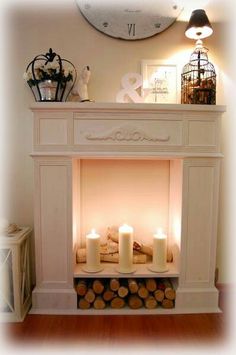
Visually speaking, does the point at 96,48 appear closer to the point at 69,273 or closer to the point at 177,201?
the point at 177,201

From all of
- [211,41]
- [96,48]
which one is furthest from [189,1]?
[96,48]

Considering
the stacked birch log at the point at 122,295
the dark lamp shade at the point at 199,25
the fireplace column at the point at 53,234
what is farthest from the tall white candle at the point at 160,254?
the dark lamp shade at the point at 199,25

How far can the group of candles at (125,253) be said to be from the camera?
169 centimetres

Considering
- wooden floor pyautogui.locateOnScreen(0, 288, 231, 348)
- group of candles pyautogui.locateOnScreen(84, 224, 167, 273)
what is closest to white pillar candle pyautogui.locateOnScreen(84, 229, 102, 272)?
group of candles pyautogui.locateOnScreen(84, 224, 167, 273)

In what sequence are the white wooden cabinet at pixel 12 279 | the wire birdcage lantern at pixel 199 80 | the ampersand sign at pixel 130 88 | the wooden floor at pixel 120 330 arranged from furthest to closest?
the ampersand sign at pixel 130 88 < the wire birdcage lantern at pixel 199 80 < the white wooden cabinet at pixel 12 279 < the wooden floor at pixel 120 330

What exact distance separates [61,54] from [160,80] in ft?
2.20

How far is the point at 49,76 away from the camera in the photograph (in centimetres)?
161

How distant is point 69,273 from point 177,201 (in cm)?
78

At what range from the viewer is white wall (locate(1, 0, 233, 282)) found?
179 cm

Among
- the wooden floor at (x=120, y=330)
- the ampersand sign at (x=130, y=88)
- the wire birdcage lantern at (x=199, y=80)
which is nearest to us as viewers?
the wooden floor at (x=120, y=330)

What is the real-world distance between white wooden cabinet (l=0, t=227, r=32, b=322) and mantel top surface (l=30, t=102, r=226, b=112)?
0.76 metres

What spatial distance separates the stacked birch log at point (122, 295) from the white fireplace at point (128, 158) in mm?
41

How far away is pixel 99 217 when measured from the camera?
1.92 metres

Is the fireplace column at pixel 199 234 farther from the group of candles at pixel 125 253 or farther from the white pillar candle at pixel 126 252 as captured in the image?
the white pillar candle at pixel 126 252
